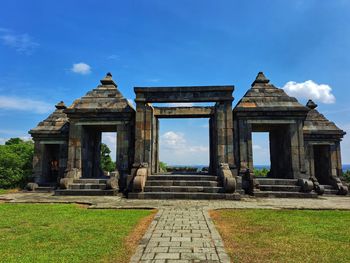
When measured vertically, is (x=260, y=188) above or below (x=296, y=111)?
below

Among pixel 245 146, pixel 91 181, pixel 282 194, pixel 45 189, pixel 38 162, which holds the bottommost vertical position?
pixel 45 189

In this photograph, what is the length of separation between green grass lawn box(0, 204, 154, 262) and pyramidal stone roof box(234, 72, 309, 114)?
32.2 ft

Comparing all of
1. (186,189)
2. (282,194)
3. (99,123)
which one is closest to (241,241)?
(186,189)

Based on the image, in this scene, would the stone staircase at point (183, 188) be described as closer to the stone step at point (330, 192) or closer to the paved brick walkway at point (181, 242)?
the paved brick walkway at point (181, 242)

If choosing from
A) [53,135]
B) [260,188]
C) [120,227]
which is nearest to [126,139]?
[53,135]

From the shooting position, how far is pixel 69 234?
5.75 metres

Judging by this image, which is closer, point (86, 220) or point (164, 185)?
point (86, 220)

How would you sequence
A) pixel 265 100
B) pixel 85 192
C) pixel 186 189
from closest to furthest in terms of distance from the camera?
pixel 186 189 → pixel 85 192 → pixel 265 100

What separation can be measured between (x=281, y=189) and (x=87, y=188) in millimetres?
10597

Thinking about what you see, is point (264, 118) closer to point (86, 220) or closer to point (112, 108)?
point (112, 108)

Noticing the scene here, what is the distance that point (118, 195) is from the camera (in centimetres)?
1328

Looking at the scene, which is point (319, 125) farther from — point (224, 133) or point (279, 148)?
point (224, 133)

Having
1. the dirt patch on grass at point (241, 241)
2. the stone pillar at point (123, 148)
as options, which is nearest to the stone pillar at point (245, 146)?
the stone pillar at point (123, 148)

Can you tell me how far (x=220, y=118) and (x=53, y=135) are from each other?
11.4 meters
